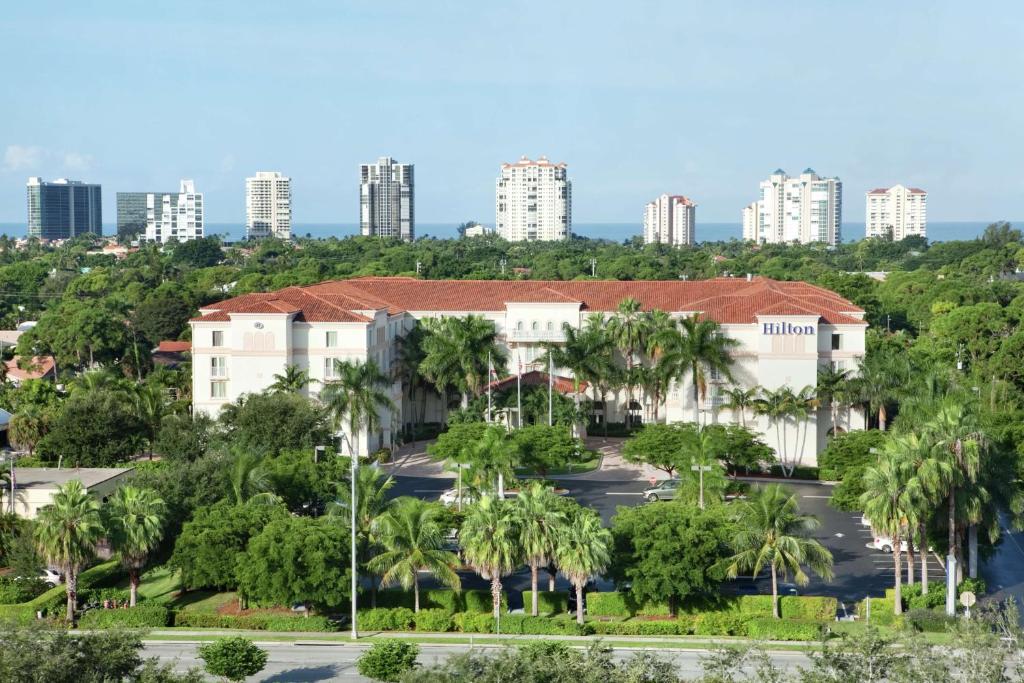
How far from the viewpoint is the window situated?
225 ft

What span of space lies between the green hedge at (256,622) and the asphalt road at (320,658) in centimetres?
130

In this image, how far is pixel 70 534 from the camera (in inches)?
1599

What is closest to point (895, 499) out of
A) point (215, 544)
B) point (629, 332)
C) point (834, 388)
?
point (215, 544)

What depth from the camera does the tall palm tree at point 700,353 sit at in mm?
65250

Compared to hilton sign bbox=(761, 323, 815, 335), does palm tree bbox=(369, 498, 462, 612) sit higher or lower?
lower

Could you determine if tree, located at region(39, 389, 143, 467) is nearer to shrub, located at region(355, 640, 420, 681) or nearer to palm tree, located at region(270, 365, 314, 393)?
palm tree, located at region(270, 365, 314, 393)

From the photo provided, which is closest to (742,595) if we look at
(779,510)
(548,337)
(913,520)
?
(779,510)

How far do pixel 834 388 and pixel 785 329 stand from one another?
13.2 ft

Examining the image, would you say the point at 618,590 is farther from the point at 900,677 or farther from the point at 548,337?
the point at 548,337

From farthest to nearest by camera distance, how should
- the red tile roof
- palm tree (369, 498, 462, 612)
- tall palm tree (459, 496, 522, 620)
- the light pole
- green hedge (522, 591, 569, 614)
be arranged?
the red tile roof → the light pole → green hedge (522, 591, 569, 614) → palm tree (369, 498, 462, 612) → tall palm tree (459, 496, 522, 620)

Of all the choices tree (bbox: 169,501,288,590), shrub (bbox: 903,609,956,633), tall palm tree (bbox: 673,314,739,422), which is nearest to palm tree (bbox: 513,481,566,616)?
tree (bbox: 169,501,288,590)

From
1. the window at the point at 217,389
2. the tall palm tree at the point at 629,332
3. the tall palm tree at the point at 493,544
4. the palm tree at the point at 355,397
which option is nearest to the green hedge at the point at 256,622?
the tall palm tree at the point at 493,544

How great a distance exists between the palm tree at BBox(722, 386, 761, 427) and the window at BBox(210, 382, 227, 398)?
26.4 m

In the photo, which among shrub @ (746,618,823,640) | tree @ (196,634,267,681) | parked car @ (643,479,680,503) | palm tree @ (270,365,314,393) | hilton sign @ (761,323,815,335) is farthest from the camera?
hilton sign @ (761,323,815,335)
